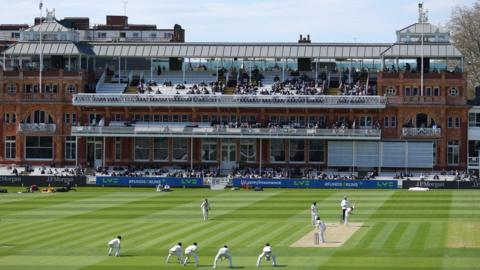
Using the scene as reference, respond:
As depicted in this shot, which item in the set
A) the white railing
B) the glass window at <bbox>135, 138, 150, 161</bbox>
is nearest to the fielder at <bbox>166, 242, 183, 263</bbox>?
the glass window at <bbox>135, 138, 150, 161</bbox>

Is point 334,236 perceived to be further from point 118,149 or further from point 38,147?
point 38,147

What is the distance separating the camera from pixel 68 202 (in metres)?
90.5

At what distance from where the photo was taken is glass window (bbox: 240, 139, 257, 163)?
366 ft

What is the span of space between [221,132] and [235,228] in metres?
39.1

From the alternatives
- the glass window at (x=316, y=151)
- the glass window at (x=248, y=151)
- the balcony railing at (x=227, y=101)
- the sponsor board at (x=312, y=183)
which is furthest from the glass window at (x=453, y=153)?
the glass window at (x=248, y=151)

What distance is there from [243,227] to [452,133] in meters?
42.1

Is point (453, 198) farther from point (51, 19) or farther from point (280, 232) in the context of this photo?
point (51, 19)

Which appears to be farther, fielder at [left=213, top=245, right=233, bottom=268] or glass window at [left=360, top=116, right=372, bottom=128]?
glass window at [left=360, top=116, right=372, bottom=128]

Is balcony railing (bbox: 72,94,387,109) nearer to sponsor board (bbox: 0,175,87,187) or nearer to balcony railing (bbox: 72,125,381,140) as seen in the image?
balcony railing (bbox: 72,125,381,140)

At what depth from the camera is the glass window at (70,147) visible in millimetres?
114562

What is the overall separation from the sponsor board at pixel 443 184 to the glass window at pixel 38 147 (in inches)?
1367

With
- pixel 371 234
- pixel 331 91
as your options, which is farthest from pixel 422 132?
pixel 371 234

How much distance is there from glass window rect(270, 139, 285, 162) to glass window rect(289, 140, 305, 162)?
2.41ft

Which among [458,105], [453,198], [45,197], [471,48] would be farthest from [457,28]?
[45,197]
